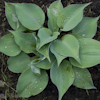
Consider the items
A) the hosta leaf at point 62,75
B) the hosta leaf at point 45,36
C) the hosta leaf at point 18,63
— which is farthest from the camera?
the hosta leaf at point 18,63

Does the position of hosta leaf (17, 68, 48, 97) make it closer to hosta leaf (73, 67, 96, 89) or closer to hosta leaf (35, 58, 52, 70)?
hosta leaf (35, 58, 52, 70)

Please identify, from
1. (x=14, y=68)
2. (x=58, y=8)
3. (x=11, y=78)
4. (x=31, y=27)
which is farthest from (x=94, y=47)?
(x=11, y=78)

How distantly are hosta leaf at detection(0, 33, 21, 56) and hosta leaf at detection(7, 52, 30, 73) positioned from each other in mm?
69

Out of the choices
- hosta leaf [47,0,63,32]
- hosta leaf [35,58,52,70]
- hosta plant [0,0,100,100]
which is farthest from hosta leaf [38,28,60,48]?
hosta leaf [35,58,52,70]

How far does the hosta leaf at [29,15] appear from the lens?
105 centimetres

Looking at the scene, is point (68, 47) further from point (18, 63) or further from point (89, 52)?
point (18, 63)

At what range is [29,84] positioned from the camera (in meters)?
1.14

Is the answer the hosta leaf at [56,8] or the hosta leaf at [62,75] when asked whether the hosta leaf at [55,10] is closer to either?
the hosta leaf at [56,8]

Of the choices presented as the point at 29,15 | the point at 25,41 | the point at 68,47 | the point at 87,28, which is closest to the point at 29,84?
the point at 25,41

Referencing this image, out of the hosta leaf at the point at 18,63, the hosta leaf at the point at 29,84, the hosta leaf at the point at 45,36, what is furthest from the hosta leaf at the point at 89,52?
the hosta leaf at the point at 18,63

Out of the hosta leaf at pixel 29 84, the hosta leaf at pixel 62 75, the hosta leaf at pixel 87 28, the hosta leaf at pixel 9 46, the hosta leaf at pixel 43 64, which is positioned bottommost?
the hosta leaf at pixel 29 84

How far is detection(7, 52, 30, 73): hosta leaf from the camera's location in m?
1.20

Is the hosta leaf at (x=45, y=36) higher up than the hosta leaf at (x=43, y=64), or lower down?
higher up

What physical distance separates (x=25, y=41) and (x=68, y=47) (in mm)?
391
